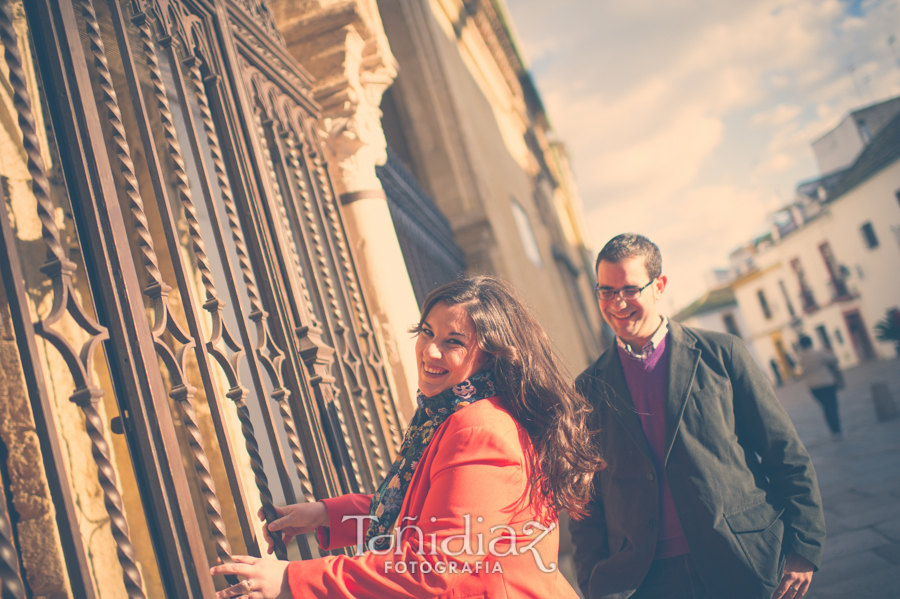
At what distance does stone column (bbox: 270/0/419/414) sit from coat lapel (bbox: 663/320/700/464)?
3.95ft

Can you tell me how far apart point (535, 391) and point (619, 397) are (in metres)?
0.78

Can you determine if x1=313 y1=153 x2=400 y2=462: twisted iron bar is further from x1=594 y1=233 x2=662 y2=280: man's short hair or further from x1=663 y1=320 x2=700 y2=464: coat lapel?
x1=663 y1=320 x2=700 y2=464: coat lapel

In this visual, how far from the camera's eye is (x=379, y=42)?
2.97 m

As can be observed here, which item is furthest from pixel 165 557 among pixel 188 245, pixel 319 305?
pixel 188 245

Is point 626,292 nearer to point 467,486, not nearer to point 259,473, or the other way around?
point 467,486

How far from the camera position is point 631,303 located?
87.7 inches

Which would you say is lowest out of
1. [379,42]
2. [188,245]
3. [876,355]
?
[876,355]

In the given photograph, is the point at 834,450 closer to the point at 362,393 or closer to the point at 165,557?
the point at 362,393

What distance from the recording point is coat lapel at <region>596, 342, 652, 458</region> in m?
2.09

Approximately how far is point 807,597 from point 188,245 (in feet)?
12.9

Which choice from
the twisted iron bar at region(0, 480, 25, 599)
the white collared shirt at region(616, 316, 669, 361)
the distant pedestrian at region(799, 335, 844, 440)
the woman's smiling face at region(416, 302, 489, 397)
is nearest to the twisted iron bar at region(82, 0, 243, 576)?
the twisted iron bar at region(0, 480, 25, 599)

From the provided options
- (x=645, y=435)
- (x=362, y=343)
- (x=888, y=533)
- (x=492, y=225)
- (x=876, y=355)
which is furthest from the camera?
(x=876, y=355)

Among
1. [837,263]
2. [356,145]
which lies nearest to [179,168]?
[356,145]

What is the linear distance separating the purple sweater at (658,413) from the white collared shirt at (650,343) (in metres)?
0.01
